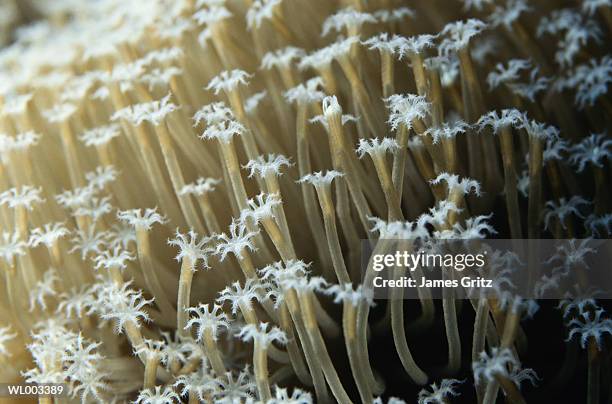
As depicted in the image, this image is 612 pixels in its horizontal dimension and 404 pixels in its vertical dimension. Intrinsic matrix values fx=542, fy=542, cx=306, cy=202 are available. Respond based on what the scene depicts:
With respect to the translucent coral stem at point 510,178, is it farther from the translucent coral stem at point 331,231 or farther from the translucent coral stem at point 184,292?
the translucent coral stem at point 184,292

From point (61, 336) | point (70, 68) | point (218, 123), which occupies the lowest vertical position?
point (61, 336)

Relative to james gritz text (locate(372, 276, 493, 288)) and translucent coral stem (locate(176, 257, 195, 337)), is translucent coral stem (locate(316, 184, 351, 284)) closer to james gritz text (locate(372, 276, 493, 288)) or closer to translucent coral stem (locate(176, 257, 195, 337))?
james gritz text (locate(372, 276, 493, 288))

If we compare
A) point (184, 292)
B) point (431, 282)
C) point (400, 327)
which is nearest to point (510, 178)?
point (431, 282)

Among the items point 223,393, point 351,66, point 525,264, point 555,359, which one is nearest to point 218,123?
point 351,66

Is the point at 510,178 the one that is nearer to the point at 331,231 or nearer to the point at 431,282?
the point at 431,282

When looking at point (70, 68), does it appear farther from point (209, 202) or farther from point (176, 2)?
point (209, 202)

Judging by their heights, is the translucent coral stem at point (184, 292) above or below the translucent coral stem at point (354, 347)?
above

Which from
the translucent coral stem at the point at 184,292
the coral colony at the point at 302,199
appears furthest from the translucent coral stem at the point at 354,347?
the translucent coral stem at the point at 184,292

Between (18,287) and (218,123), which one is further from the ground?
(218,123)

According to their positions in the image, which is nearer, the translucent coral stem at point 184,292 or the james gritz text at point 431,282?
the james gritz text at point 431,282

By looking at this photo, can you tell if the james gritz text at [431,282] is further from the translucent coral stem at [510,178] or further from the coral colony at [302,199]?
the translucent coral stem at [510,178]
